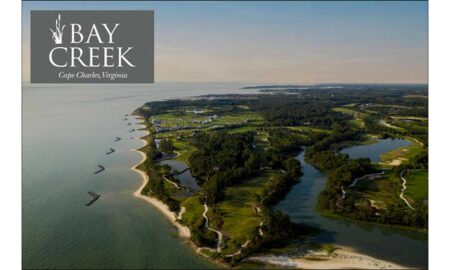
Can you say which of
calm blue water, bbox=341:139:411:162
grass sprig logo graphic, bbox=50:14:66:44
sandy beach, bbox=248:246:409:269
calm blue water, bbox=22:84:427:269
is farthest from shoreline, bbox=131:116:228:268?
calm blue water, bbox=341:139:411:162

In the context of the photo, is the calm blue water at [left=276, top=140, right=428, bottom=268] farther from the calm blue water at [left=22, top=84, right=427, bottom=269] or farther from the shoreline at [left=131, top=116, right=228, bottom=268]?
the shoreline at [left=131, top=116, right=228, bottom=268]

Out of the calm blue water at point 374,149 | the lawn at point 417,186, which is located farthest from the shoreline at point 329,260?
the calm blue water at point 374,149

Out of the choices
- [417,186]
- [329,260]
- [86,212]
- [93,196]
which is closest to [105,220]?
[86,212]

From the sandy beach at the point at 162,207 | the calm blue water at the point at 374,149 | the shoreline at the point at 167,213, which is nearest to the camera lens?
the shoreline at the point at 167,213

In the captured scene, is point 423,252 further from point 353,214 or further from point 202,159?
point 202,159

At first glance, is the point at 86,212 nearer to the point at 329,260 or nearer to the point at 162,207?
the point at 162,207

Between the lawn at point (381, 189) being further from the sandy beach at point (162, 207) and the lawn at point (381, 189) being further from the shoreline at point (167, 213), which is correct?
the sandy beach at point (162, 207)
